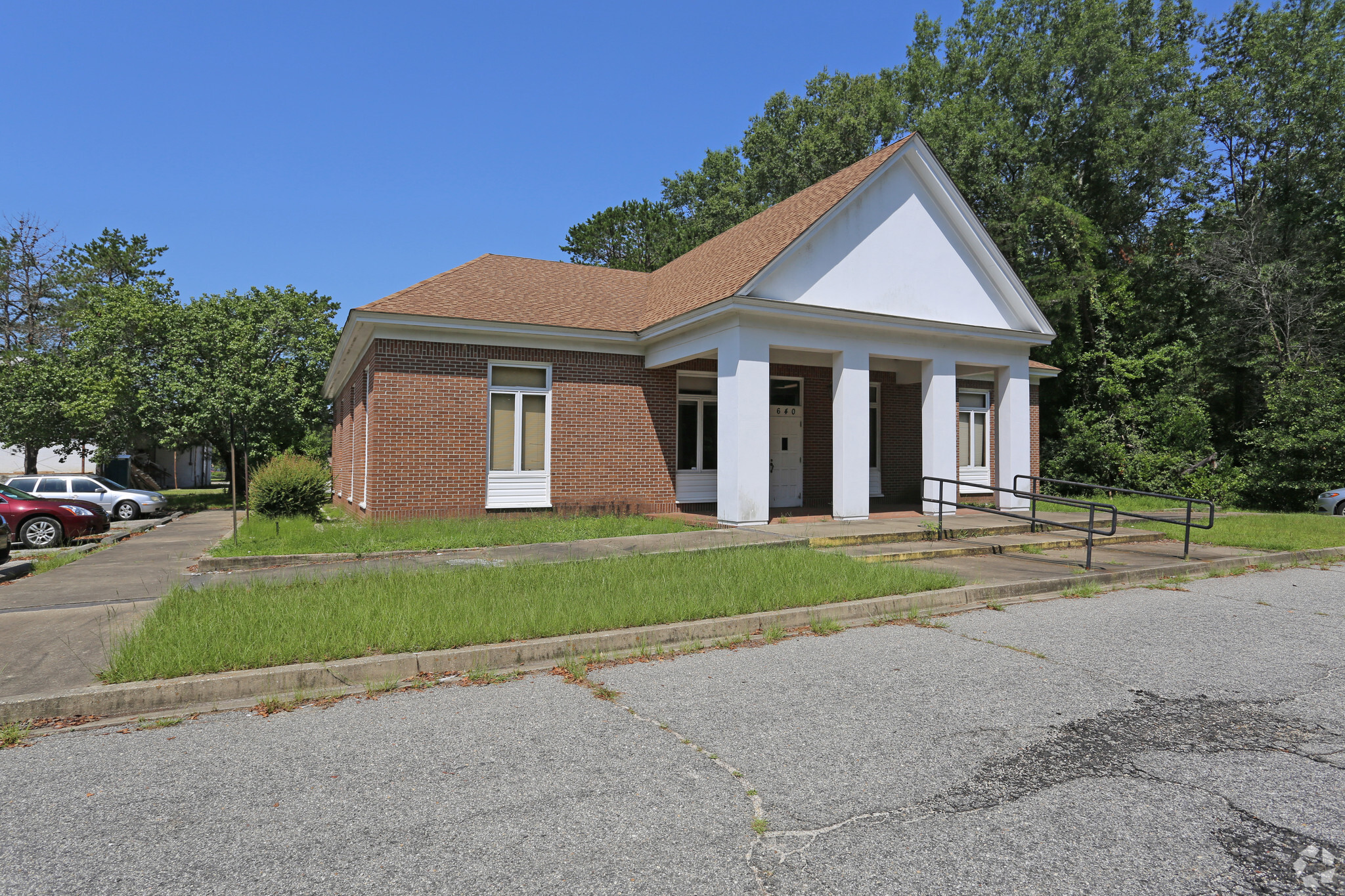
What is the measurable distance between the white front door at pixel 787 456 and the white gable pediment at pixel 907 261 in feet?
11.6

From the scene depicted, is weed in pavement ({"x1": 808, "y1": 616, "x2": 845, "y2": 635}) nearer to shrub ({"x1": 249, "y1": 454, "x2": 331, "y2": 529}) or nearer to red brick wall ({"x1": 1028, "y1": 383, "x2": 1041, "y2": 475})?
shrub ({"x1": 249, "y1": 454, "x2": 331, "y2": 529})

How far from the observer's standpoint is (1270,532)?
15383 mm

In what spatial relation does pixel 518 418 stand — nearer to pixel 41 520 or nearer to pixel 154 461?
pixel 41 520

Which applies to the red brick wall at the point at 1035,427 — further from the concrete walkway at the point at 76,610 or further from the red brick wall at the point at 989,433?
the concrete walkway at the point at 76,610

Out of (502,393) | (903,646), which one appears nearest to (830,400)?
(502,393)

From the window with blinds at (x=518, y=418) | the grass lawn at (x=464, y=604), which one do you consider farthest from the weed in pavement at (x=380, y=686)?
the window with blinds at (x=518, y=418)

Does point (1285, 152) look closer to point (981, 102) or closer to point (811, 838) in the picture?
point (981, 102)

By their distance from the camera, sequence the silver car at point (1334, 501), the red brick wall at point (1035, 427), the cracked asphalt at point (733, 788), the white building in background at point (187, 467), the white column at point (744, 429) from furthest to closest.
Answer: the white building in background at point (187, 467) → the silver car at point (1334, 501) → the red brick wall at point (1035, 427) → the white column at point (744, 429) → the cracked asphalt at point (733, 788)

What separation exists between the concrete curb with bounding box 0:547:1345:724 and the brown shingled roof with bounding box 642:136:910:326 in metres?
7.42

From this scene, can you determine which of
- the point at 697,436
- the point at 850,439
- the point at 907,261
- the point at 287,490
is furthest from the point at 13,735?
the point at 907,261

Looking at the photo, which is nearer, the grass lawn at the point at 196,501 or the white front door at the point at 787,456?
the white front door at the point at 787,456

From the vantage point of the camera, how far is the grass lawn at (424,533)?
11430mm

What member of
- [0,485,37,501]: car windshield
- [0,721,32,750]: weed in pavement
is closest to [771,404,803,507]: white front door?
[0,721,32,750]: weed in pavement

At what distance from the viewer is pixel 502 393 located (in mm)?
15539
